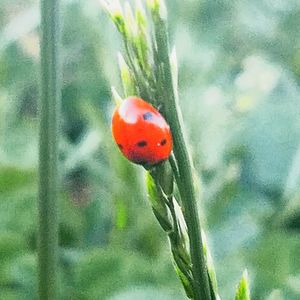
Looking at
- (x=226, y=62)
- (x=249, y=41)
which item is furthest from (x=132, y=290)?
(x=249, y=41)

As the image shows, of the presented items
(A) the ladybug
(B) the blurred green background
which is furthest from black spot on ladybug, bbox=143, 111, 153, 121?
(B) the blurred green background

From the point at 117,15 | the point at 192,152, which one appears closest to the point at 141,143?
the point at 117,15

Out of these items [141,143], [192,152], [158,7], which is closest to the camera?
[158,7]

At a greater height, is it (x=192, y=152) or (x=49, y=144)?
(x=192, y=152)

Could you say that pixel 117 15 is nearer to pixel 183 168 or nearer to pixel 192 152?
pixel 183 168

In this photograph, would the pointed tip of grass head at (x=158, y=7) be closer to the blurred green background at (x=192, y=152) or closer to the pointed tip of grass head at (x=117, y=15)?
the pointed tip of grass head at (x=117, y=15)

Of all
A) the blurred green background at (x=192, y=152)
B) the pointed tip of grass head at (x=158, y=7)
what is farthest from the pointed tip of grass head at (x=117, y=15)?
the blurred green background at (x=192, y=152)

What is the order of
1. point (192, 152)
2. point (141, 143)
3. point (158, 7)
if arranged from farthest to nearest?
point (192, 152) < point (141, 143) < point (158, 7)

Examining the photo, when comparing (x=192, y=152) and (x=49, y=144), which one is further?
(x=192, y=152)
